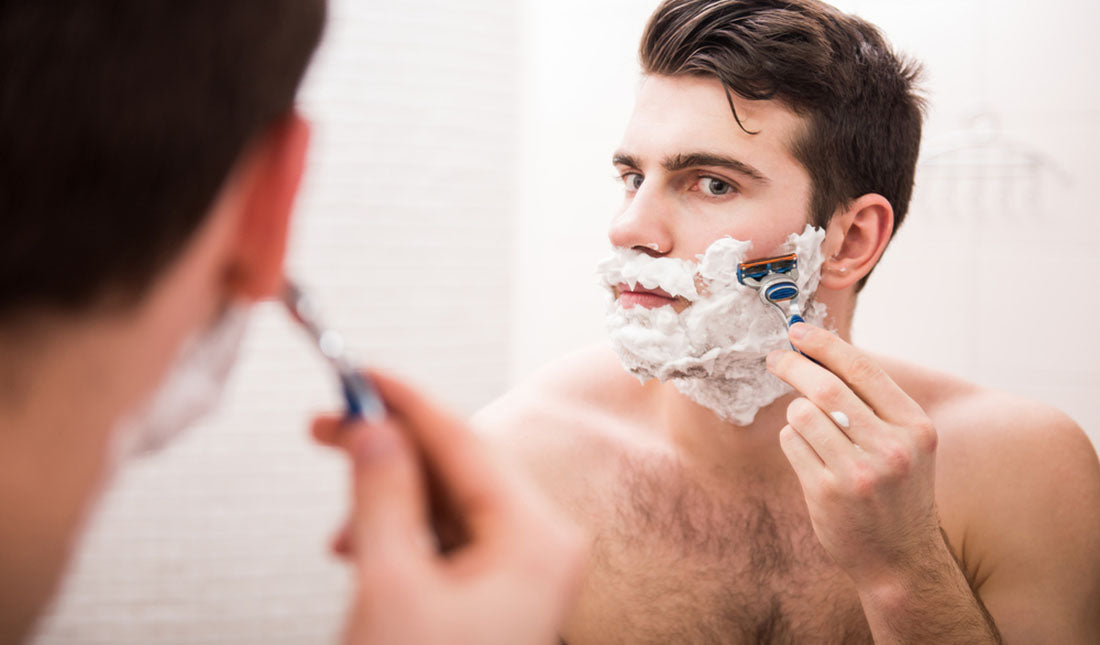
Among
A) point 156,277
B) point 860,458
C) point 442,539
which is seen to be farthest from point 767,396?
point 156,277

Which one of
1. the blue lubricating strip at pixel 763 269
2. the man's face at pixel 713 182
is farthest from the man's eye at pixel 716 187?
the blue lubricating strip at pixel 763 269

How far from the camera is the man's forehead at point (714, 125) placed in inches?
39.4

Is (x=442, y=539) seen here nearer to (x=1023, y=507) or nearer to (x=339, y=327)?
(x=1023, y=507)

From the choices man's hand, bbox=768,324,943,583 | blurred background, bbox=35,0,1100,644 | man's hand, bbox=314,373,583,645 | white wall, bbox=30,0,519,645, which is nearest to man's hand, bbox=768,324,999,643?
man's hand, bbox=768,324,943,583

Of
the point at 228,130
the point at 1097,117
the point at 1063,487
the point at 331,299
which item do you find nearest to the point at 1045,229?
the point at 1097,117

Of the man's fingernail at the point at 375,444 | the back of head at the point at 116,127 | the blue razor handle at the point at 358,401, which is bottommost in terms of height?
the man's fingernail at the point at 375,444

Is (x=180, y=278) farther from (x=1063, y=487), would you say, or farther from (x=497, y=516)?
(x=1063, y=487)

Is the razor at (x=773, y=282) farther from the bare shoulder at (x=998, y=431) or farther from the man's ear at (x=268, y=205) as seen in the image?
the man's ear at (x=268, y=205)

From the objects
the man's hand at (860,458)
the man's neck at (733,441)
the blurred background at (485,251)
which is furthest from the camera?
the blurred background at (485,251)

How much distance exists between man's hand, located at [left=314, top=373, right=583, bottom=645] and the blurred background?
4.26 ft

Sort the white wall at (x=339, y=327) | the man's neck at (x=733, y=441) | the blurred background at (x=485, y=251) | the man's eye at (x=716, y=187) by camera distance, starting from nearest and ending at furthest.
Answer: the man's eye at (x=716, y=187), the man's neck at (x=733, y=441), the blurred background at (x=485, y=251), the white wall at (x=339, y=327)

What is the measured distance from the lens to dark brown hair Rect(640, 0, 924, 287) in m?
1.00

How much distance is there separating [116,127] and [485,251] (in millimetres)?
1730

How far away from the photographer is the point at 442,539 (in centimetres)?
40
